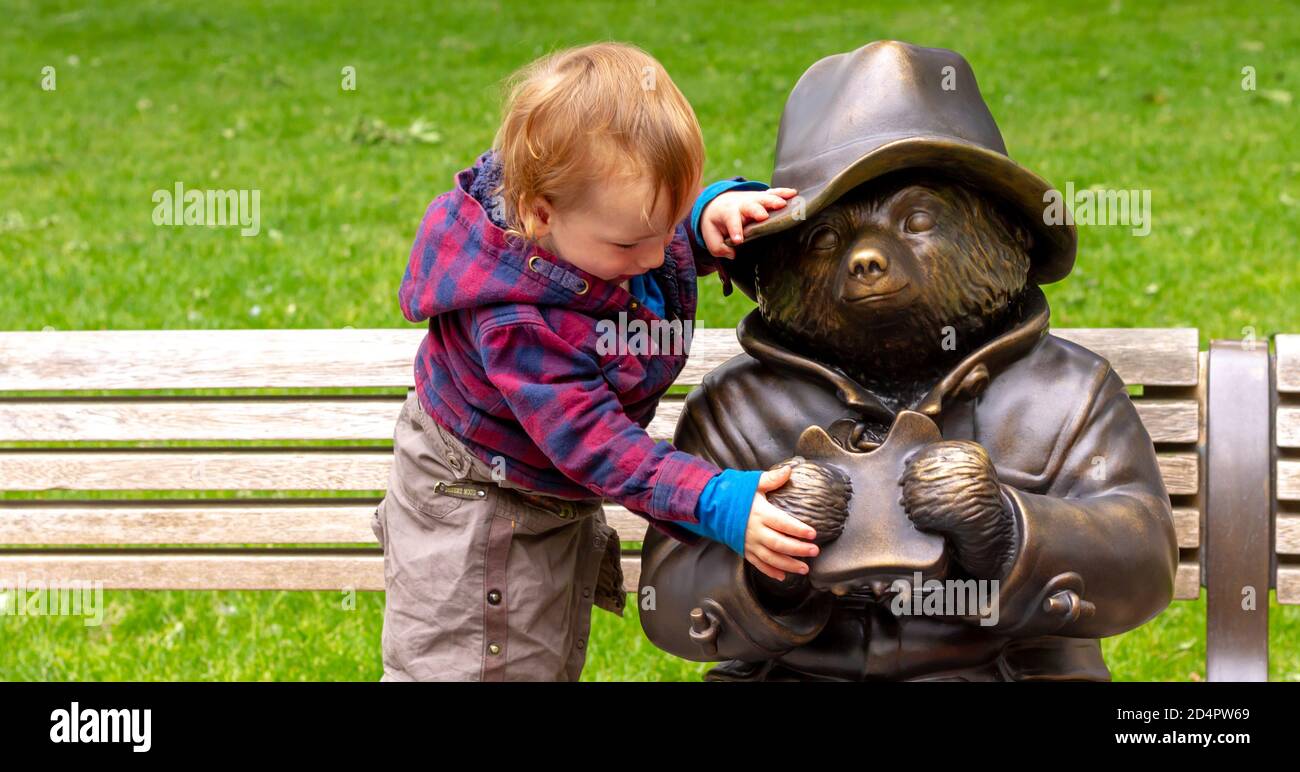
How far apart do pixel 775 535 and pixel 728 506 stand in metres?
0.09

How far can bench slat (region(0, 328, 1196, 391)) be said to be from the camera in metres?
3.90

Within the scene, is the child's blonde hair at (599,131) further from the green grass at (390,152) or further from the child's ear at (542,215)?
the green grass at (390,152)

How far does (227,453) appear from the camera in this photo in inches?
159

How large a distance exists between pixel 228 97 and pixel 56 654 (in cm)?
605

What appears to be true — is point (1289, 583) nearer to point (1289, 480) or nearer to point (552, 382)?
point (1289, 480)

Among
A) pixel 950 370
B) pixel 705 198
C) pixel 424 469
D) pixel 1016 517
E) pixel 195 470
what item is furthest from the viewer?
pixel 195 470

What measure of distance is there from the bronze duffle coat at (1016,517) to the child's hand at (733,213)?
0.19 m

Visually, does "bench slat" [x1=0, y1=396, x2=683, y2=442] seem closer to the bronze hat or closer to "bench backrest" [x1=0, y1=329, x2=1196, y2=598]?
"bench backrest" [x1=0, y1=329, x2=1196, y2=598]

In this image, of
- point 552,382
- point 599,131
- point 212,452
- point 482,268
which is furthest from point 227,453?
point 599,131

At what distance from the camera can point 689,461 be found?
8.43ft

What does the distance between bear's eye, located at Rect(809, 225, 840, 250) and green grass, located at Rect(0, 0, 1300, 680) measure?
2.18 metres

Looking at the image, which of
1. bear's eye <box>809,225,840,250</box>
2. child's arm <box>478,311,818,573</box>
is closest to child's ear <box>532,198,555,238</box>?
child's arm <box>478,311,818,573</box>

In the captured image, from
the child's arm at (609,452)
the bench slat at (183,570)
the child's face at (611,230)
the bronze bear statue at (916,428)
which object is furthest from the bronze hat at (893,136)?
the bench slat at (183,570)

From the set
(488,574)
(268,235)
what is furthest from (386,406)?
(268,235)
